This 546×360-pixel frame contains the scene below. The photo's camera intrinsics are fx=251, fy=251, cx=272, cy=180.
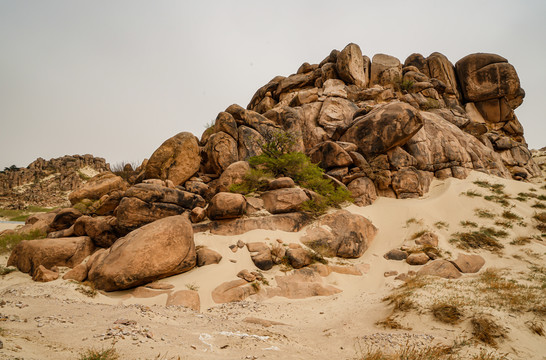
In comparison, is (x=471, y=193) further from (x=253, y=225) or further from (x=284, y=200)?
(x=253, y=225)

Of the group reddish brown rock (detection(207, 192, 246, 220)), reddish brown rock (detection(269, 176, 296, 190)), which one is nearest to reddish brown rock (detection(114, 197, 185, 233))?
reddish brown rock (detection(207, 192, 246, 220))

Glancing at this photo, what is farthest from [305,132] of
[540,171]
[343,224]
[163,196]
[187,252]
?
[540,171]

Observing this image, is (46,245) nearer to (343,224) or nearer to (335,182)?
(343,224)

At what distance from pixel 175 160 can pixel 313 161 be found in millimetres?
8009

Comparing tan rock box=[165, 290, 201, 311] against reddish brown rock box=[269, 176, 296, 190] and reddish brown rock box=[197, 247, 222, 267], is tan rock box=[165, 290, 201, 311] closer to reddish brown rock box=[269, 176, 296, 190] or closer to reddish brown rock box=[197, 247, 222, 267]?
reddish brown rock box=[197, 247, 222, 267]

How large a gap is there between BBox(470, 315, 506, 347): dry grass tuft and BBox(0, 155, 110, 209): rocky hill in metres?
36.1

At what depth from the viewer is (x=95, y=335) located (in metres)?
3.38

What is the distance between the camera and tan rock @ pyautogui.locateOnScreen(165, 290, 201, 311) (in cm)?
656

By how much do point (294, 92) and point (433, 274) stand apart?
19.8 metres

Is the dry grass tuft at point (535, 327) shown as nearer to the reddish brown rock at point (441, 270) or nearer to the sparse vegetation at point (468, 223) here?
the reddish brown rock at point (441, 270)

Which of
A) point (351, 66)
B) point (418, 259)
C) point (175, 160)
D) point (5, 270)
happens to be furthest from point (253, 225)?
point (351, 66)

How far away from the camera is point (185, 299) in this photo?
263 inches

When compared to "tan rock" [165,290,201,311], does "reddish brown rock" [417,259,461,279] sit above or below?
below

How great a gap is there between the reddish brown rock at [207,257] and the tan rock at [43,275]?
13.8ft
